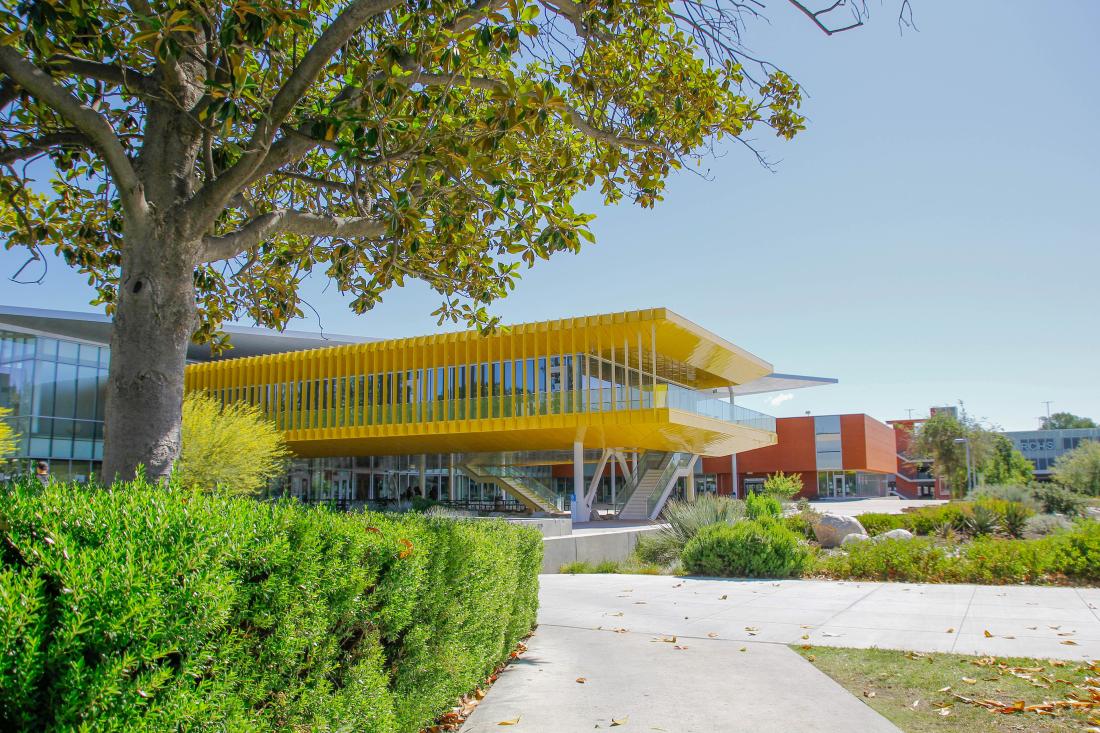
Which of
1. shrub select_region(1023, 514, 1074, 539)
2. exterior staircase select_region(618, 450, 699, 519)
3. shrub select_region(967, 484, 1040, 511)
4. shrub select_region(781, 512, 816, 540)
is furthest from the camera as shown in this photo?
exterior staircase select_region(618, 450, 699, 519)

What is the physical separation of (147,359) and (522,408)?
3227cm

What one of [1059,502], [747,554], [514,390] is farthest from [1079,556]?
[514,390]

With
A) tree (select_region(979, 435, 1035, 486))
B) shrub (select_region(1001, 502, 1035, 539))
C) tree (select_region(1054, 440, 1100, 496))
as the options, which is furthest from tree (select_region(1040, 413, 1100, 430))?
shrub (select_region(1001, 502, 1035, 539))

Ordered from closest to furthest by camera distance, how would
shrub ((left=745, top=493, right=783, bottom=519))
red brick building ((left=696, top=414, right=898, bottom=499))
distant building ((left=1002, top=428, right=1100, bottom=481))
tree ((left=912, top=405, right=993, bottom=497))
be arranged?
shrub ((left=745, top=493, right=783, bottom=519))
tree ((left=912, top=405, right=993, bottom=497))
red brick building ((left=696, top=414, right=898, bottom=499))
distant building ((left=1002, top=428, right=1100, bottom=481))

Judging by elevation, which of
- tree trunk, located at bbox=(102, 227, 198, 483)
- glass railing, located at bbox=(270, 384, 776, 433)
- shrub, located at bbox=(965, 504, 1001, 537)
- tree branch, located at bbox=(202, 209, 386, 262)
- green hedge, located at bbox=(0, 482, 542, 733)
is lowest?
shrub, located at bbox=(965, 504, 1001, 537)

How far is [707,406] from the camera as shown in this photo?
37344mm

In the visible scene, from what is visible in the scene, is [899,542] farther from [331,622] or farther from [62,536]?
[62,536]

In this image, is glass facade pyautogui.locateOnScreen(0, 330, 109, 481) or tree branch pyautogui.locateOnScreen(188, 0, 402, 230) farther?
glass facade pyautogui.locateOnScreen(0, 330, 109, 481)

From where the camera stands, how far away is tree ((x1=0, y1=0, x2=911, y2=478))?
208 inches

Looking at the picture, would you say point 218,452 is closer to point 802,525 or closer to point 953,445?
point 802,525

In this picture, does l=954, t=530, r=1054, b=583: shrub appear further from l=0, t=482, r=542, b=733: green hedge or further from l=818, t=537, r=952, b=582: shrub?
l=0, t=482, r=542, b=733: green hedge

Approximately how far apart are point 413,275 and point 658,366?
3710 centimetres

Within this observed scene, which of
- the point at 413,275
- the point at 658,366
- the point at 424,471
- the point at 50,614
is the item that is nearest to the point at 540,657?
the point at 413,275

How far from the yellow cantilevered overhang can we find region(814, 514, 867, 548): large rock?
1363cm
